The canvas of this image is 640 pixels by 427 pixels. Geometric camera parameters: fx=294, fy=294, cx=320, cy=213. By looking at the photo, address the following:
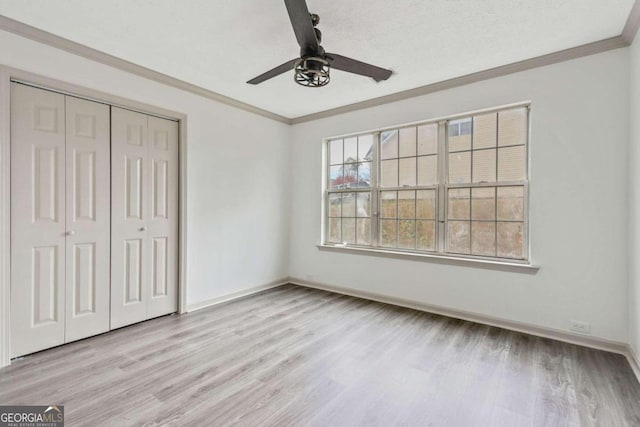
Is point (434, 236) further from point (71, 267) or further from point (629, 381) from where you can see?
point (71, 267)

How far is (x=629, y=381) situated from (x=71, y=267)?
14.7 feet

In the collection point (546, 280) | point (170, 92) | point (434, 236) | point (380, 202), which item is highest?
point (170, 92)

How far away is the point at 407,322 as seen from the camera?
316 cm

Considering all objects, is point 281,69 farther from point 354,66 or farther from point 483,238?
point 483,238

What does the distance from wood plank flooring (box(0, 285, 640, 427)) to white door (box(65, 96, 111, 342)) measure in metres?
0.28

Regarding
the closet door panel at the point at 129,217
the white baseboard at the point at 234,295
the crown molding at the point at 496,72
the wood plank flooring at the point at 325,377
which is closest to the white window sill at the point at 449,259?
the wood plank flooring at the point at 325,377

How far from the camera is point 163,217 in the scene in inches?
128

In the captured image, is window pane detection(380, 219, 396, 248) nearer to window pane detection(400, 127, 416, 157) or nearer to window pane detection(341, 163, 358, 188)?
window pane detection(341, 163, 358, 188)

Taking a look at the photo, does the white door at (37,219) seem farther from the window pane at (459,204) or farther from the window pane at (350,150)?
the window pane at (459,204)

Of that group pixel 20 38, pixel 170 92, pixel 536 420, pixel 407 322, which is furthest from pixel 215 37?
pixel 536 420

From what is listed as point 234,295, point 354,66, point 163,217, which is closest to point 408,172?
point 354,66

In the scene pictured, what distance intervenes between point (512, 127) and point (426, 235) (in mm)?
1464

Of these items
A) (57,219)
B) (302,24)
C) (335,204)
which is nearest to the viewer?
(302,24)

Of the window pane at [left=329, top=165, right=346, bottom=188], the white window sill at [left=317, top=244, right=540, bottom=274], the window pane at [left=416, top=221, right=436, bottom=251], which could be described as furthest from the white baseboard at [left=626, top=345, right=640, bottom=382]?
the window pane at [left=329, top=165, right=346, bottom=188]
